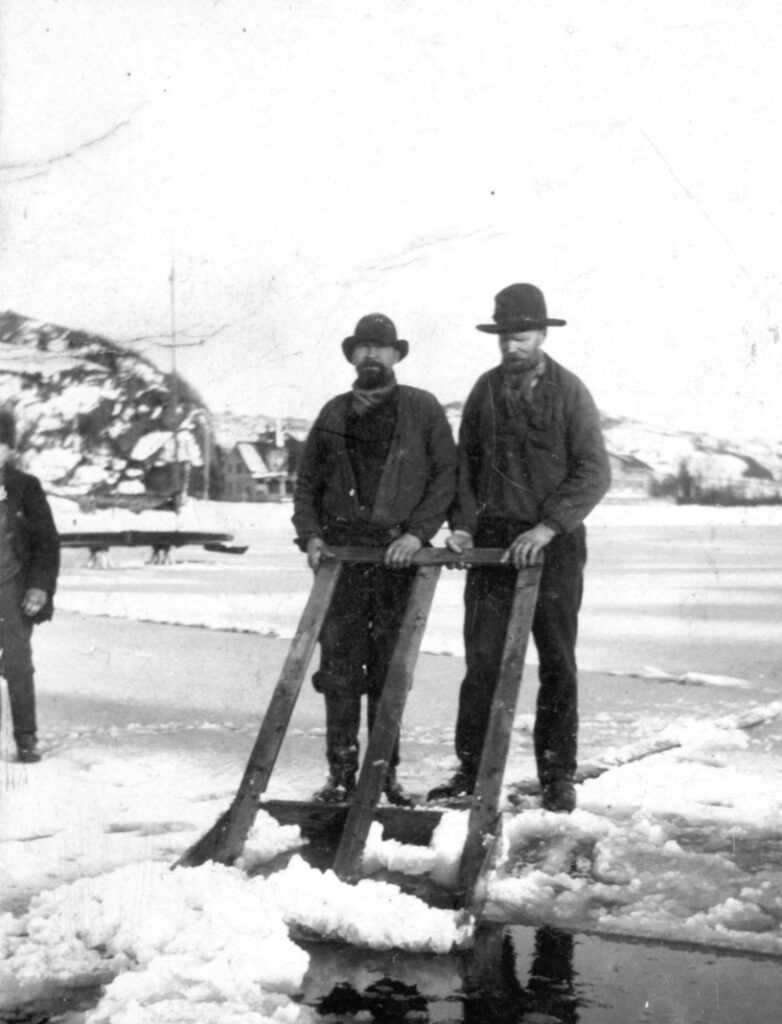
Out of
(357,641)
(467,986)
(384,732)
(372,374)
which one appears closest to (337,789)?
(357,641)

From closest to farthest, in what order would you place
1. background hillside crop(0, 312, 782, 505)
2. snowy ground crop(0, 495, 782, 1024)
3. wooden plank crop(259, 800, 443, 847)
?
1. snowy ground crop(0, 495, 782, 1024)
2. wooden plank crop(259, 800, 443, 847)
3. background hillside crop(0, 312, 782, 505)

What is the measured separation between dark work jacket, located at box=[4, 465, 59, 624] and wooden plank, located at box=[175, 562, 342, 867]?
3.90 feet

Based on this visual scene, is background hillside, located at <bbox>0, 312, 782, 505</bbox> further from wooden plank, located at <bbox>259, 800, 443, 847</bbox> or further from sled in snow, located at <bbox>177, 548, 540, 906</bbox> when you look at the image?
wooden plank, located at <bbox>259, 800, 443, 847</bbox>

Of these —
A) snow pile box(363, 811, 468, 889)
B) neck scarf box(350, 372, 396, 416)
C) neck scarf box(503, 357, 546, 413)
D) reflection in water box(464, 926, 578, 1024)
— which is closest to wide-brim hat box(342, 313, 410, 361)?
neck scarf box(350, 372, 396, 416)

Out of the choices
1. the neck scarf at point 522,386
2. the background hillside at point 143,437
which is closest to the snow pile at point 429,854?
the neck scarf at point 522,386

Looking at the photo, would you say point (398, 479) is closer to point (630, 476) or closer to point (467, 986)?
point (630, 476)

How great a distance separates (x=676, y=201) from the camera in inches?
152

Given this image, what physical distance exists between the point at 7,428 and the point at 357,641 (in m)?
1.53

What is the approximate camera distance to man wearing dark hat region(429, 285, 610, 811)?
3.36 metres

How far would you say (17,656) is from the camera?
3.79m

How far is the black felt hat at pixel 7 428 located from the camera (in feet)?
12.4

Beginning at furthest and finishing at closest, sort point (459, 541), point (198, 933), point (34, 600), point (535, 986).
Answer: point (34, 600) → point (459, 541) → point (198, 933) → point (535, 986)

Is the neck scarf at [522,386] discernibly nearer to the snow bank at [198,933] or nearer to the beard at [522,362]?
the beard at [522,362]

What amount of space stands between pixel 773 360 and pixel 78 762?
2.92 metres
